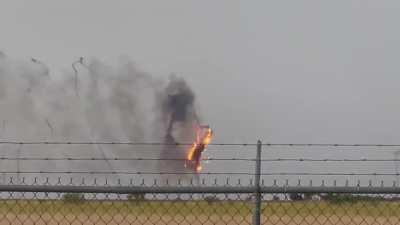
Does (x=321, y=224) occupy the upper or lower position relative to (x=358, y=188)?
lower

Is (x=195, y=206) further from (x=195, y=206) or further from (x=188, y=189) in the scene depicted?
(x=188, y=189)

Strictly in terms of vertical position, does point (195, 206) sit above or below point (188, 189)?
below

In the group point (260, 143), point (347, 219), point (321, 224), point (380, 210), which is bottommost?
point (380, 210)

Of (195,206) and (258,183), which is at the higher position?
(258,183)

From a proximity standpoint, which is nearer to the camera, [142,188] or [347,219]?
[142,188]

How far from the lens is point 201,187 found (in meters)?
9.31

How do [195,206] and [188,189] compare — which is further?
[195,206]

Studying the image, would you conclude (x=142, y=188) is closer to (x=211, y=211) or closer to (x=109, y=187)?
(x=109, y=187)

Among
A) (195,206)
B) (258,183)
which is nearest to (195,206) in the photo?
(195,206)

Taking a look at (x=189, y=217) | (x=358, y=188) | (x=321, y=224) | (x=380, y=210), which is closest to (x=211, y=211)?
(x=189, y=217)

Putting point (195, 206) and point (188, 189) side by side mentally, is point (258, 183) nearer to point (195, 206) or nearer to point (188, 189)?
point (188, 189)

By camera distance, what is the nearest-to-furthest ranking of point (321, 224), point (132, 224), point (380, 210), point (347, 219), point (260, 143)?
point (260, 143), point (132, 224), point (321, 224), point (347, 219), point (380, 210)

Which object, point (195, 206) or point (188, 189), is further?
point (195, 206)

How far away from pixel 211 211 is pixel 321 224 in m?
3.80
